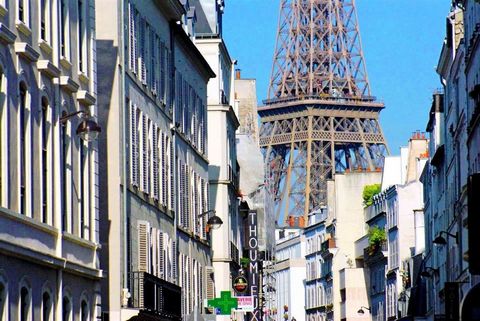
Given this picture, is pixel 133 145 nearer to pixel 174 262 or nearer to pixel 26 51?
pixel 174 262

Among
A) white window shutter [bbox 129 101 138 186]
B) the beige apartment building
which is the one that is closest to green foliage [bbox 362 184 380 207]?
the beige apartment building

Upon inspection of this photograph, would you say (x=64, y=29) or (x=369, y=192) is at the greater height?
(x=369, y=192)

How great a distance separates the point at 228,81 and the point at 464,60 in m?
21.4

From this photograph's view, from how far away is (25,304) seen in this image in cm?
2914

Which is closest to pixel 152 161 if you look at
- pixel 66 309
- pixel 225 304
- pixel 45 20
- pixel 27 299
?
pixel 225 304

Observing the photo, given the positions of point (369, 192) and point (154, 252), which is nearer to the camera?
point (154, 252)

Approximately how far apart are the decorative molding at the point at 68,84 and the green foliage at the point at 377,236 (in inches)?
3822

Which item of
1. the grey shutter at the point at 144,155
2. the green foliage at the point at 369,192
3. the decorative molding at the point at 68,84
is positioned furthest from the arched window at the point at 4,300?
the green foliage at the point at 369,192

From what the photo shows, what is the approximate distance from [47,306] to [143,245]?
52.8 feet

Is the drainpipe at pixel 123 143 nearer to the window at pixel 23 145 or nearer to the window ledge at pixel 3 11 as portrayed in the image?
the window at pixel 23 145

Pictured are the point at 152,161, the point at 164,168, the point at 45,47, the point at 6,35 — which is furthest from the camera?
the point at 164,168

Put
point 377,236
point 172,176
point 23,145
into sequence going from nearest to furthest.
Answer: point 23,145, point 172,176, point 377,236

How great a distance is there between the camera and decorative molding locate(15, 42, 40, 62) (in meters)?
28.4

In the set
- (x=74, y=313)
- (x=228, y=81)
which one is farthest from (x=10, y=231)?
(x=228, y=81)
